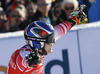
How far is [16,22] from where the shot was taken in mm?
5430

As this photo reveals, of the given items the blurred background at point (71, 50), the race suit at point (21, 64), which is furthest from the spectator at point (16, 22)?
the race suit at point (21, 64)

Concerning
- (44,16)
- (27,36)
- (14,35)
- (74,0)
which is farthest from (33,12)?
(27,36)

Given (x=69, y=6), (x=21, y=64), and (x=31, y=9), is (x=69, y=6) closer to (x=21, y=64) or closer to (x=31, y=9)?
(x=31, y=9)

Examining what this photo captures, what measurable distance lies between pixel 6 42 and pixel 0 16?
170 centimetres

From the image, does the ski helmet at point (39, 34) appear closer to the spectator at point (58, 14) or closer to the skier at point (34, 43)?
the skier at point (34, 43)

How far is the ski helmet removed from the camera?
2992 mm

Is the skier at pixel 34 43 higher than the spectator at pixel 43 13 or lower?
lower

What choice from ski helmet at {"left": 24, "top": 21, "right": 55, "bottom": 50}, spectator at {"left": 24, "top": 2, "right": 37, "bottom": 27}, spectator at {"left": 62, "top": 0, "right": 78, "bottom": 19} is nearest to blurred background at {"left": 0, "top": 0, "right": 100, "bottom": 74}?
spectator at {"left": 62, "top": 0, "right": 78, "bottom": 19}

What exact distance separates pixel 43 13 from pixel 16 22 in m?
0.67

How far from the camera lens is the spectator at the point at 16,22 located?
538cm

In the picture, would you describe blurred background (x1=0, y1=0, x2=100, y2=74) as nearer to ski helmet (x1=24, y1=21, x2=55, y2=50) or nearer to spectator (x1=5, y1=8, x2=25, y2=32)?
spectator (x1=5, y1=8, x2=25, y2=32)

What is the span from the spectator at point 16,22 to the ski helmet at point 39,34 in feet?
7.74

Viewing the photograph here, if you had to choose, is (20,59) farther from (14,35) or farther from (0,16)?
(0,16)

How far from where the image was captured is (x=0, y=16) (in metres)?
6.03
